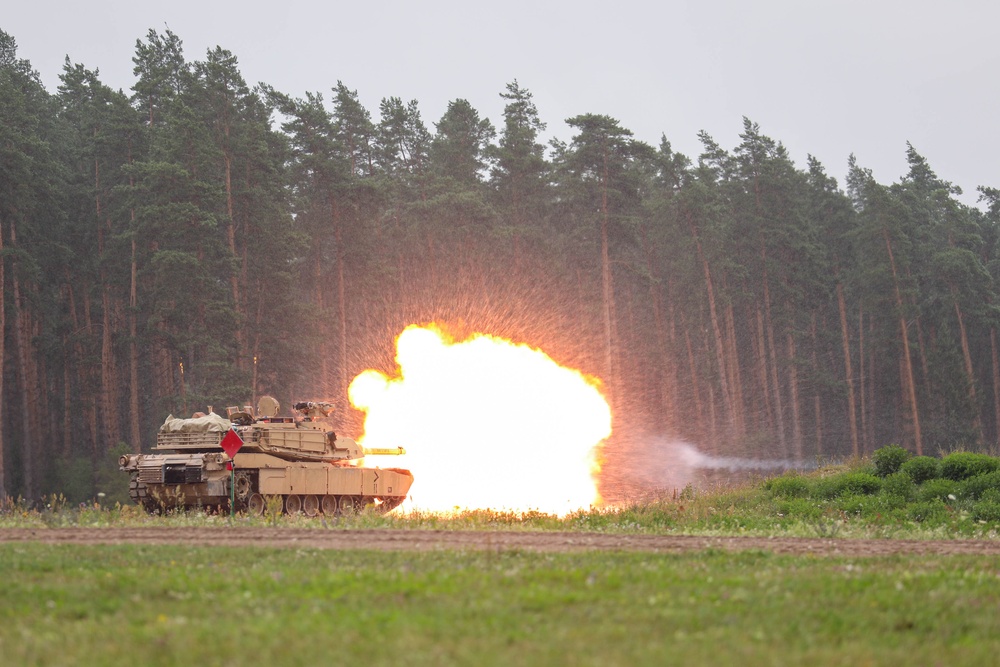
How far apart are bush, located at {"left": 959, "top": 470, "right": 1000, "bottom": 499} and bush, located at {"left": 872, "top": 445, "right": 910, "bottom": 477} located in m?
2.64

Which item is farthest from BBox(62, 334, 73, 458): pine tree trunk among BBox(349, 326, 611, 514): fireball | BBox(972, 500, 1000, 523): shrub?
BBox(972, 500, 1000, 523): shrub

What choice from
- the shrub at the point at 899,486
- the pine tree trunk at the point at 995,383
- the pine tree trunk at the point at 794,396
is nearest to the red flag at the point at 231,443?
the shrub at the point at 899,486

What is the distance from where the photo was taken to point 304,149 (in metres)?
64.1

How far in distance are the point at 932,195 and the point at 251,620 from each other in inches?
3403

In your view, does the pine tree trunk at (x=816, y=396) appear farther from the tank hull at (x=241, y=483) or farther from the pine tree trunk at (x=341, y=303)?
the tank hull at (x=241, y=483)

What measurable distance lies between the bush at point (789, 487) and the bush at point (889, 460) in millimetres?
1922

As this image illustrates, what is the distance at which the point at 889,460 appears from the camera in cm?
2761

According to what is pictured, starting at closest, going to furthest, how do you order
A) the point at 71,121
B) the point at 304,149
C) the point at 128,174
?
the point at 128,174
the point at 304,149
the point at 71,121

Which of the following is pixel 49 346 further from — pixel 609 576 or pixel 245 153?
pixel 609 576

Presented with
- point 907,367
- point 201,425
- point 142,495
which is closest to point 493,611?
point 142,495

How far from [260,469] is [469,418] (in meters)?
10.9

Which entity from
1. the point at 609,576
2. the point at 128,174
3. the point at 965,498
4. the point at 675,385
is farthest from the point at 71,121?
the point at 609,576

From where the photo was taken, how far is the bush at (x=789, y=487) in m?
27.2

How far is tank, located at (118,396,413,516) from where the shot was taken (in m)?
28.3
